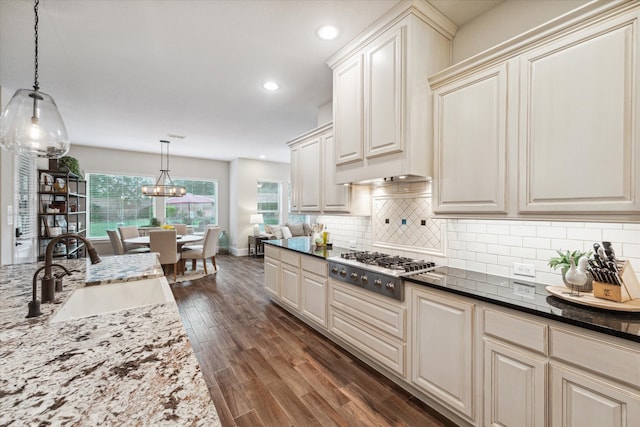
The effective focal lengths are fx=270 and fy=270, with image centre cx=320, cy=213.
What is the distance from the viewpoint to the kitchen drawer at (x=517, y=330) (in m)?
1.30

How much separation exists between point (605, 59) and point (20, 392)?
2522mm

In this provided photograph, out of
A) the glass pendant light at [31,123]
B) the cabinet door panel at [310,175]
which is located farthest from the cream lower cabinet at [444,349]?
the glass pendant light at [31,123]

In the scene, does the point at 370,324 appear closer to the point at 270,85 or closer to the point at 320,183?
the point at 320,183

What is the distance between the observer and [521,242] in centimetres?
181

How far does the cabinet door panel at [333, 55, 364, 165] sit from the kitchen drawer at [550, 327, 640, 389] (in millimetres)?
1725

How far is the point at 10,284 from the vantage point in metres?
1.49

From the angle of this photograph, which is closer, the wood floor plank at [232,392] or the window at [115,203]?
the wood floor plank at [232,392]


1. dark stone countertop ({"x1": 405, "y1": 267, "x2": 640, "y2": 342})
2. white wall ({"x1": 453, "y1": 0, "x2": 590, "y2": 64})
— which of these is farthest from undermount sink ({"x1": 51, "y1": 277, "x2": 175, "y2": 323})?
white wall ({"x1": 453, "y1": 0, "x2": 590, "y2": 64})

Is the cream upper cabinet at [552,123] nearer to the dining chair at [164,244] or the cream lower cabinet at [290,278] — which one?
the cream lower cabinet at [290,278]

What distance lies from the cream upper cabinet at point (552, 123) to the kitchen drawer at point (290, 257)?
179 centimetres

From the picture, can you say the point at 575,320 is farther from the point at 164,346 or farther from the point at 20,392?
the point at 20,392

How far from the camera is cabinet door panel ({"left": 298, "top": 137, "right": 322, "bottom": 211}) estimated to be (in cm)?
328

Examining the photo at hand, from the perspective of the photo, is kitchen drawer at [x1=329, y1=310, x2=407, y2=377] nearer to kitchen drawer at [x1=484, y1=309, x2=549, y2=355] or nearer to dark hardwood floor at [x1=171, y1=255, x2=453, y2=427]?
dark hardwood floor at [x1=171, y1=255, x2=453, y2=427]

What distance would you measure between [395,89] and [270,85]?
172cm
